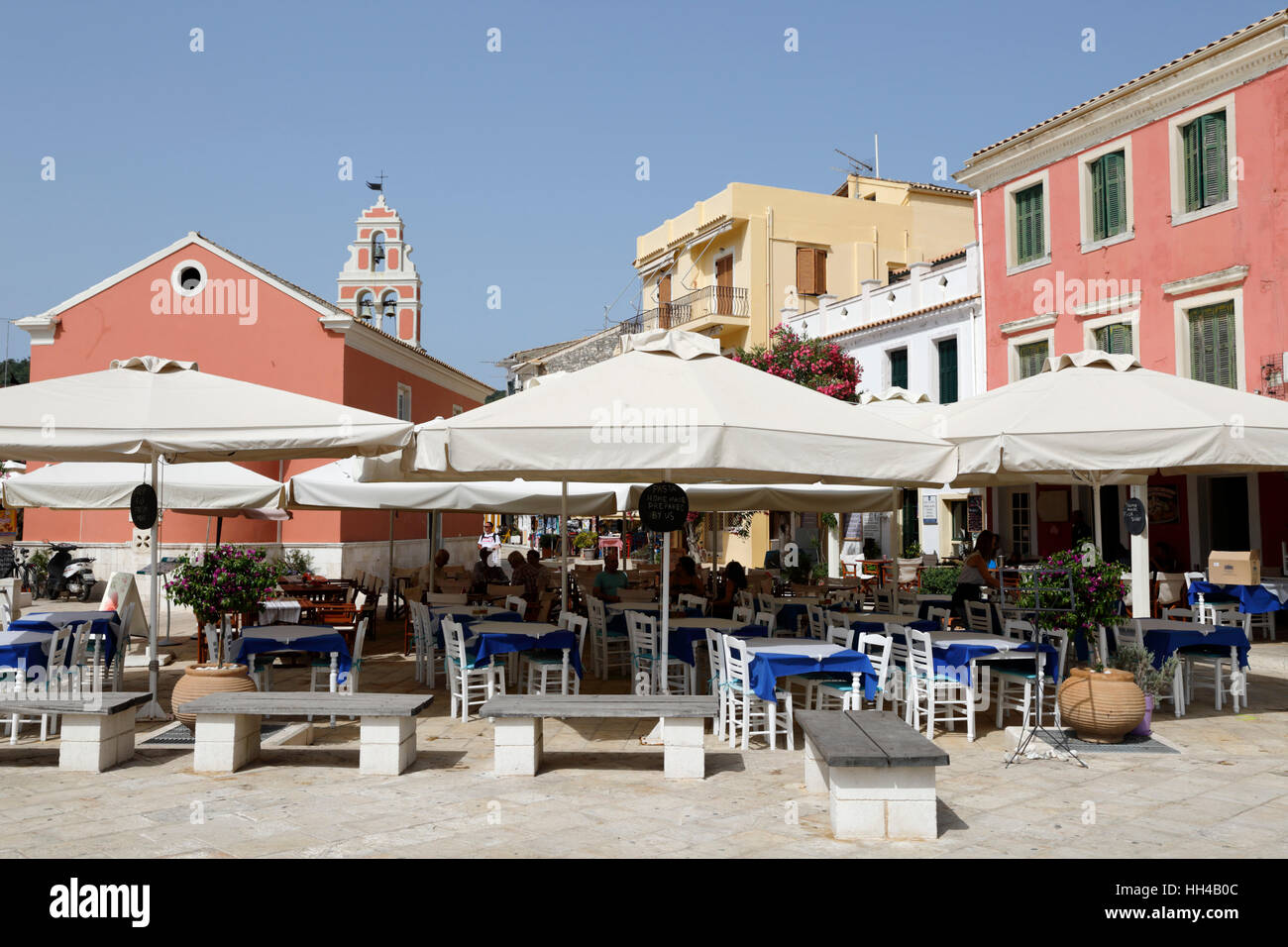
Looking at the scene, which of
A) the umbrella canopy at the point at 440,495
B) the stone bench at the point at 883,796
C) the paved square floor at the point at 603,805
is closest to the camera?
the paved square floor at the point at 603,805

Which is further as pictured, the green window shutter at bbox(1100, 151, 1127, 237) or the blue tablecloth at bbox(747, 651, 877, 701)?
the green window shutter at bbox(1100, 151, 1127, 237)

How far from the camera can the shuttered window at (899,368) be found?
2430 cm

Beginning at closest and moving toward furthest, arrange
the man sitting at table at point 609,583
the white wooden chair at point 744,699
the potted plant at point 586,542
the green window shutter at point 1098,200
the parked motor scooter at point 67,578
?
the white wooden chair at point 744,699 < the man sitting at table at point 609,583 < the green window shutter at point 1098,200 < the parked motor scooter at point 67,578 < the potted plant at point 586,542

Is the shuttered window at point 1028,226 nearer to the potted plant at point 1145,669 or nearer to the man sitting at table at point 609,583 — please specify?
the man sitting at table at point 609,583

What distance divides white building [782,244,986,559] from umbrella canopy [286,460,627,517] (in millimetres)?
11468

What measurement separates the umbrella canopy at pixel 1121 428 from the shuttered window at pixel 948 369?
14.2 metres

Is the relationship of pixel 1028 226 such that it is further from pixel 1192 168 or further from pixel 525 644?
pixel 525 644

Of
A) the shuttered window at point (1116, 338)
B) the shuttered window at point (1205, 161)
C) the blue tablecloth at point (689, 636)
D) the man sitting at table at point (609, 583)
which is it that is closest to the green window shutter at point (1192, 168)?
the shuttered window at point (1205, 161)

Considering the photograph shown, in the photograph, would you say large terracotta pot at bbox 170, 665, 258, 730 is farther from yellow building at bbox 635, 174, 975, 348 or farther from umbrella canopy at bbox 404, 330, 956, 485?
yellow building at bbox 635, 174, 975, 348

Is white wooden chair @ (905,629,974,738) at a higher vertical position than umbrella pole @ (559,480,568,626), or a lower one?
lower


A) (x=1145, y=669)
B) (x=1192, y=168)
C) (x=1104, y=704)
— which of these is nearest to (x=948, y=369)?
(x=1192, y=168)

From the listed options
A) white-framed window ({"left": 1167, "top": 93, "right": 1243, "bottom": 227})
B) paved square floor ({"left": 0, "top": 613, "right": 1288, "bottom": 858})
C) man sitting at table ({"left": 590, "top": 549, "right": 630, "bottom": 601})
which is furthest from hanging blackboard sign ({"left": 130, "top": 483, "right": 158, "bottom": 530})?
white-framed window ({"left": 1167, "top": 93, "right": 1243, "bottom": 227})

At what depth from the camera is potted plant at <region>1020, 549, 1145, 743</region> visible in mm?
7230
